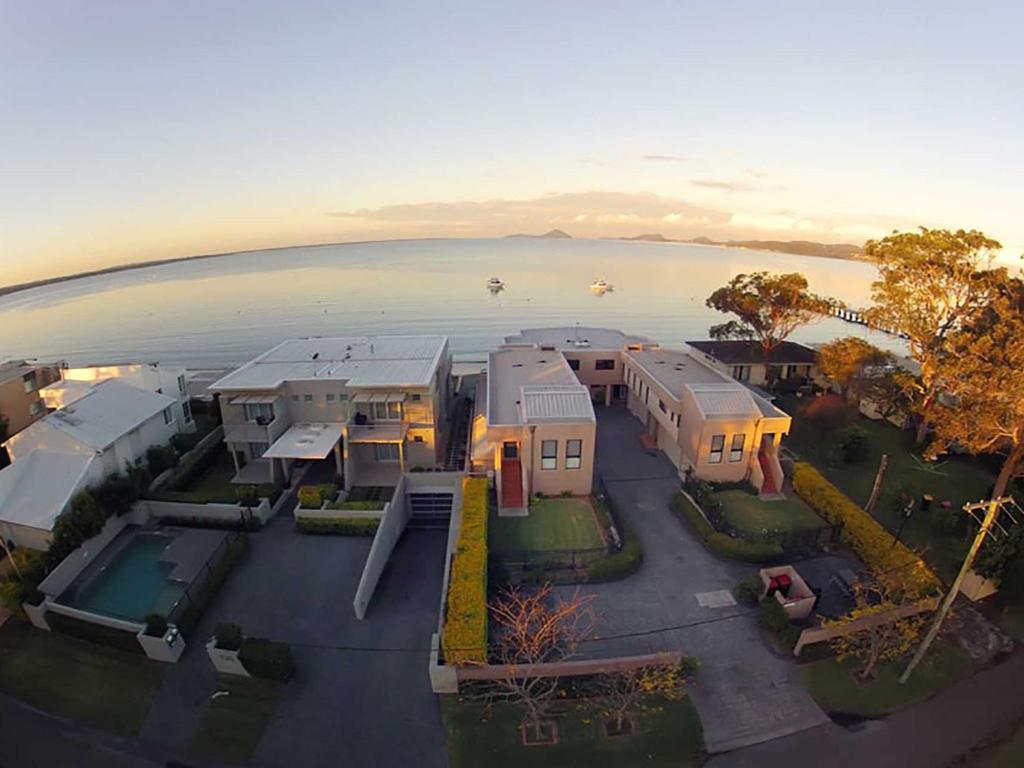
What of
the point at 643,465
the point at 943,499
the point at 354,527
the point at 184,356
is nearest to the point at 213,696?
the point at 354,527

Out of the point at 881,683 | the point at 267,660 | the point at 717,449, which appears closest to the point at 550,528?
the point at 717,449

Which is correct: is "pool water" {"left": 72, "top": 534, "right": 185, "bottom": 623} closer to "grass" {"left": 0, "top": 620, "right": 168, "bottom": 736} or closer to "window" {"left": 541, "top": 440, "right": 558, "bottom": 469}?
"grass" {"left": 0, "top": 620, "right": 168, "bottom": 736}

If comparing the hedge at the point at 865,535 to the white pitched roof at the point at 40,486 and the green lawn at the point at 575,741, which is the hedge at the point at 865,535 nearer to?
the green lawn at the point at 575,741

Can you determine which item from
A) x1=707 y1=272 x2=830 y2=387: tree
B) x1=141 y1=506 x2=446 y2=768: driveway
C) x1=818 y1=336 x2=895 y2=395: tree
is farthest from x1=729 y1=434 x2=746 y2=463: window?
x1=707 y1=272 x2=830 y2=387: tree

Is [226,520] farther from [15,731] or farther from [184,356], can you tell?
[184,356]

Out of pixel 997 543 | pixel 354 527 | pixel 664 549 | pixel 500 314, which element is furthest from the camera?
pixel 500 314

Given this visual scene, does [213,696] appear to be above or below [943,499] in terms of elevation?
below

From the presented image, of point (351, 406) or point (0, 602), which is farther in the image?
point (351, 406)
